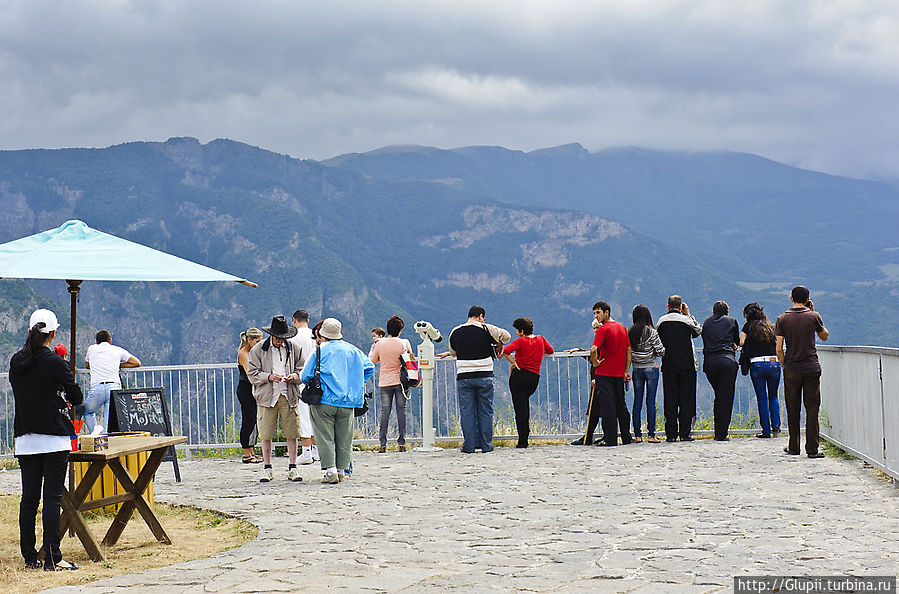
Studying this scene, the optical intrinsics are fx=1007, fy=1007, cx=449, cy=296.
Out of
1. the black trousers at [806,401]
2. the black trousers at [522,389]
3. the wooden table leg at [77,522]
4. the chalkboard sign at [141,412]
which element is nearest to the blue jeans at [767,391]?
the black trousers at [806,401]

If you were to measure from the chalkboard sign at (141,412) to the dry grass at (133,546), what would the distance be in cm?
171

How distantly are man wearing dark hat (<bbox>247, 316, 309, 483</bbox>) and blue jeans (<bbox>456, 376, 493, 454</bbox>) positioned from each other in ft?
9.93

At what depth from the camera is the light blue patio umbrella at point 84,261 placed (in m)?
8.30

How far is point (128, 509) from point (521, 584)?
3.46m

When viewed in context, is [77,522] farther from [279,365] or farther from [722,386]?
[722,386]

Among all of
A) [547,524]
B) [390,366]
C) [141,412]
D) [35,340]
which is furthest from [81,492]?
[390,366]

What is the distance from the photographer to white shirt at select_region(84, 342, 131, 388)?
1239 cm

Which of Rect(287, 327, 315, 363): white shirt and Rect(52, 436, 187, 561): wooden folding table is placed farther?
Rect(287, 327, 315, 363): white shirt

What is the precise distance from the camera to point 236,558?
7.07 m

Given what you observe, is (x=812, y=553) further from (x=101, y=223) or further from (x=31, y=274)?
(x=101, y=223)

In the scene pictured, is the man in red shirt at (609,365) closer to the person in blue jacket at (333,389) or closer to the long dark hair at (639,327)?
the long dark hair at (639,327)

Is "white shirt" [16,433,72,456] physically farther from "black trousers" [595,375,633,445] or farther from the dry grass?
"black trousers" [595,375,633,445]

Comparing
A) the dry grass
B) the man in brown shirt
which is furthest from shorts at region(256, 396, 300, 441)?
the man in brown shirt

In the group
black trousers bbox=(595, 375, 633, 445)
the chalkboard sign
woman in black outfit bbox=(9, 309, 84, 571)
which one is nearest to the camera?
woman in black outfit bbox=(9, 309, 84, 571)
